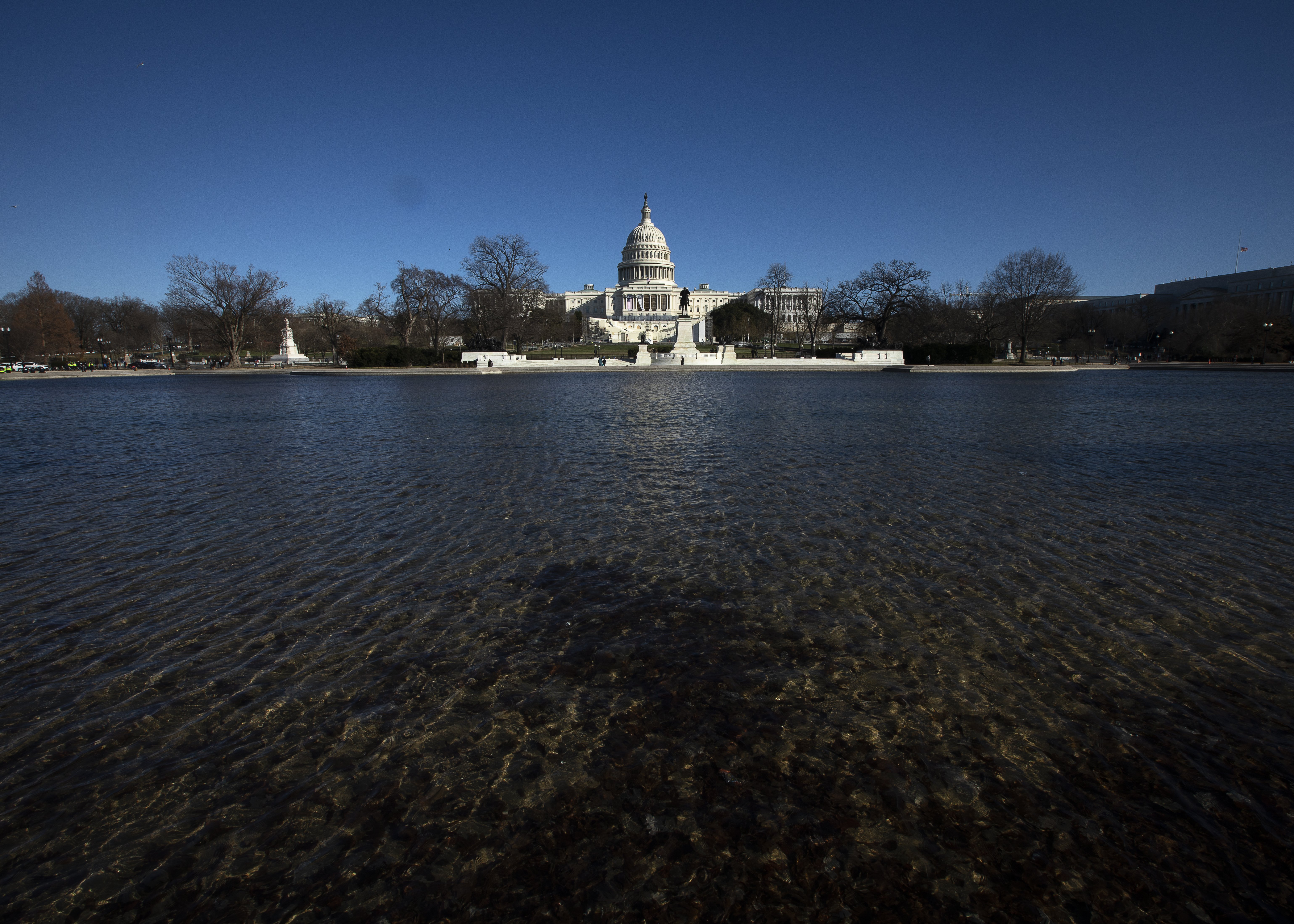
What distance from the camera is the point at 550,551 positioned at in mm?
6691

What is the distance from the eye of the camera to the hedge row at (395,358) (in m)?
53.8

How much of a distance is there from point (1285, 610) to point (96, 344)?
346 ft

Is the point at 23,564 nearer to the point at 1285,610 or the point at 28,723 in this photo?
the point at 28,723

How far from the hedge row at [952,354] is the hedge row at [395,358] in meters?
39.0

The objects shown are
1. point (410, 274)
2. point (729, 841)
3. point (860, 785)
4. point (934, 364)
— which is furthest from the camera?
point (410, 274)

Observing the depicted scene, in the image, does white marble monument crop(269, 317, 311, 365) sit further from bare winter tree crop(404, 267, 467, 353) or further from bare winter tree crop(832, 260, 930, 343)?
bare winter tree crop(832, 260, 930, 343)

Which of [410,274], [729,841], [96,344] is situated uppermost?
[410,274]

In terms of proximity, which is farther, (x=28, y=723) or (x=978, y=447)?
(x=978, y=447)

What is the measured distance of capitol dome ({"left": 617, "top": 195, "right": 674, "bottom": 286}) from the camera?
11600cm

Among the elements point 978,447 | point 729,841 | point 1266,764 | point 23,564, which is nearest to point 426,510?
point 23,564

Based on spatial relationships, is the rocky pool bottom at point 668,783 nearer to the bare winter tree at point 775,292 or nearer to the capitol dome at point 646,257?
the bare winter tree at point 775,292

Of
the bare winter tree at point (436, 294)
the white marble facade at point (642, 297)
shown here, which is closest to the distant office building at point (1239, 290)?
the white marble facade at point (642, 297)

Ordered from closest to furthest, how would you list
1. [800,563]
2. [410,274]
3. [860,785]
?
[860,785], [800,563], [410,274]

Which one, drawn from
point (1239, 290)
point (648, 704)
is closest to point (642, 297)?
point (1239, 290)
